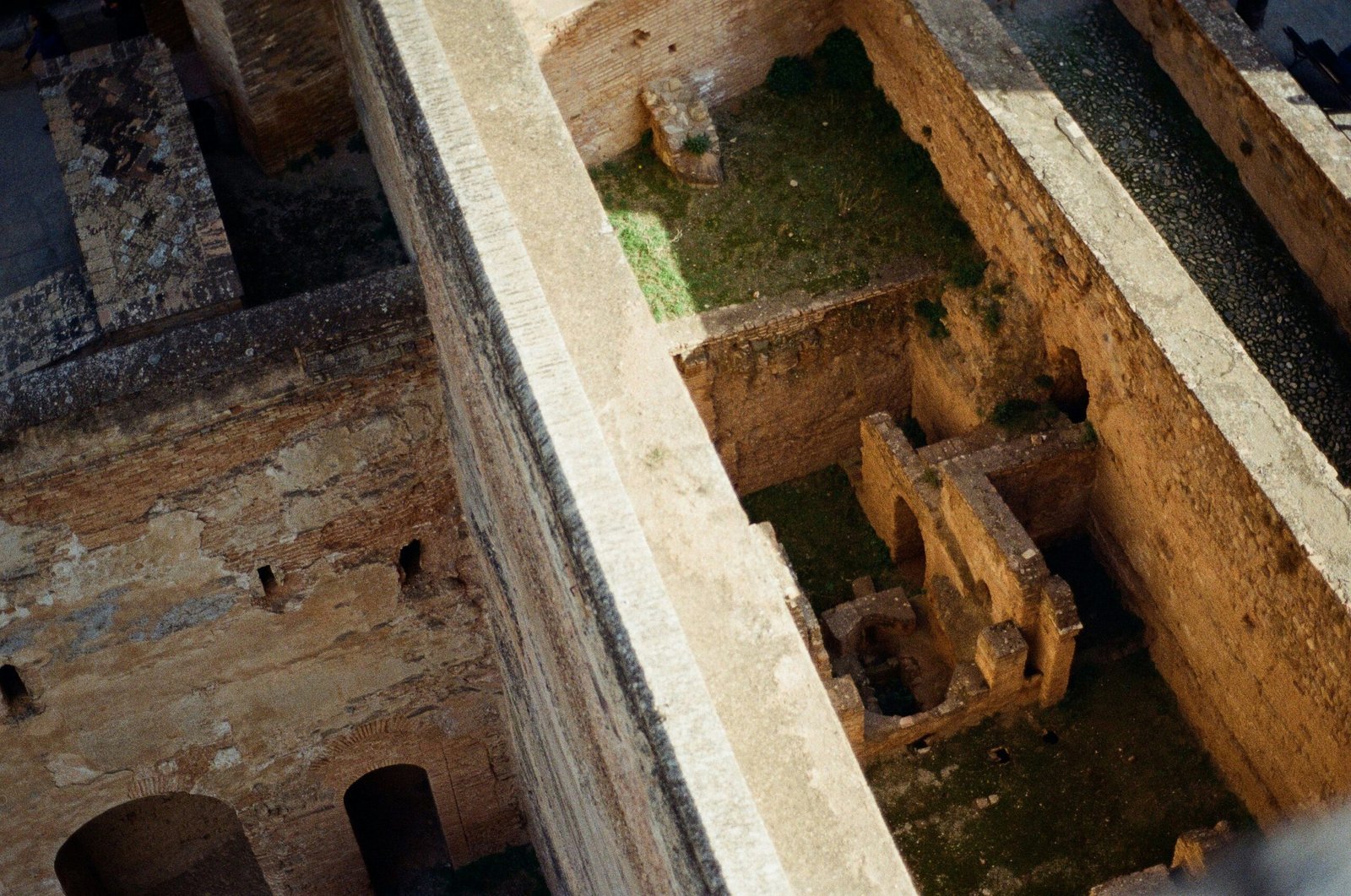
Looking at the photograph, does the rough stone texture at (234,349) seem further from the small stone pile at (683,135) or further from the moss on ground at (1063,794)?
the moss on ground at (1063,794)

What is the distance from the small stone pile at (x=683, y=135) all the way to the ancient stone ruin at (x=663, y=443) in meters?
0.03

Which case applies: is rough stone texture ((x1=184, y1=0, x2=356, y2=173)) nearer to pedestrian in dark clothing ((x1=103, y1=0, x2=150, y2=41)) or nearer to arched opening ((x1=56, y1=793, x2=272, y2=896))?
pedestrian in dark clothing ((x1=103, y1=0, x2=150, y2=41))

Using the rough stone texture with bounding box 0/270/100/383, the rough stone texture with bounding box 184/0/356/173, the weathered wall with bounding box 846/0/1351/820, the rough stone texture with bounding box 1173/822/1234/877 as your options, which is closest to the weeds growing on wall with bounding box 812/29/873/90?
the weathered wall with bounding box 846/0/1351/820

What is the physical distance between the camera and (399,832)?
11.0m

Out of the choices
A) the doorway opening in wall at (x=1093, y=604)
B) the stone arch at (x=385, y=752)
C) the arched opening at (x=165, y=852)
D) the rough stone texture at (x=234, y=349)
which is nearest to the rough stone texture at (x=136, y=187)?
the rough stone texture at (x=234, y=349)

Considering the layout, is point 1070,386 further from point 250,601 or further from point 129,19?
point 129,19

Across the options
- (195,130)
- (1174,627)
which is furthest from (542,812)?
(195,130)

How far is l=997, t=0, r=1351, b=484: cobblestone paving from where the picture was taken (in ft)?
29.1

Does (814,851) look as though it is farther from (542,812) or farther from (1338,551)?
(542,812)

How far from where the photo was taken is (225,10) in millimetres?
8836

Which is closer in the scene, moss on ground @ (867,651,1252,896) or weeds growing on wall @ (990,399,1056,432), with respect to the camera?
moss on ground @ (867,651,1252,896)

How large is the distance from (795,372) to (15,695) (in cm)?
458

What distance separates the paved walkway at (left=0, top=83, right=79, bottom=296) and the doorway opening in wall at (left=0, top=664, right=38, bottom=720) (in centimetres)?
193

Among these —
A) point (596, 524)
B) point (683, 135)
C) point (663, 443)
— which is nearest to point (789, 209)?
point (683, 135)
